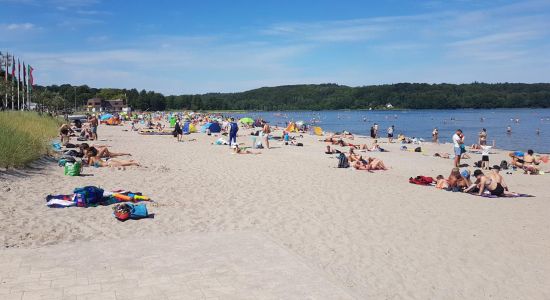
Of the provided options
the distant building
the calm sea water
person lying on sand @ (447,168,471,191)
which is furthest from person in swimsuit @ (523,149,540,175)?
the distant building

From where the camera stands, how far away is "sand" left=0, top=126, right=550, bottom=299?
213 inches

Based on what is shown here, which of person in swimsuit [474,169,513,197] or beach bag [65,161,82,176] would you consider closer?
person in swimsuit [474,169,513,197]

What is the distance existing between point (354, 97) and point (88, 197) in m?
160

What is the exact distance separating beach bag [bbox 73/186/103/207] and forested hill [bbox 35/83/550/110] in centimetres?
11927

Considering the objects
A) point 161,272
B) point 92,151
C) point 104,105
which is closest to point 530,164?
point 92,151

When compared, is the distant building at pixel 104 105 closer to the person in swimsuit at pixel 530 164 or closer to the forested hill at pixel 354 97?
the forested hill at pixel 354 97

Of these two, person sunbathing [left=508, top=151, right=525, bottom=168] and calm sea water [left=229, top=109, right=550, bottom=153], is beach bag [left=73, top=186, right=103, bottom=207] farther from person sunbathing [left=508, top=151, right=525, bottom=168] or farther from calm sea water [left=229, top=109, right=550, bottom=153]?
calm sea water [left=229, top=109, right=550, bottom=153]

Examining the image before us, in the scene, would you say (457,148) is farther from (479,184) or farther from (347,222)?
(347,222)

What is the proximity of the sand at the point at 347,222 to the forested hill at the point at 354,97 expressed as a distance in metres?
118

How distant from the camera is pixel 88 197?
805 centimetres

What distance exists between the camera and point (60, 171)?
37.8 ft

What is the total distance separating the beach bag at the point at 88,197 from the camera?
798 centimetres

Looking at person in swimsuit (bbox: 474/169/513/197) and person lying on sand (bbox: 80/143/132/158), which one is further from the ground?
person lying on sand (bbox: 80/143/132/158)

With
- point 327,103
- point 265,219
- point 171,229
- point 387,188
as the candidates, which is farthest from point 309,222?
point 327,103
